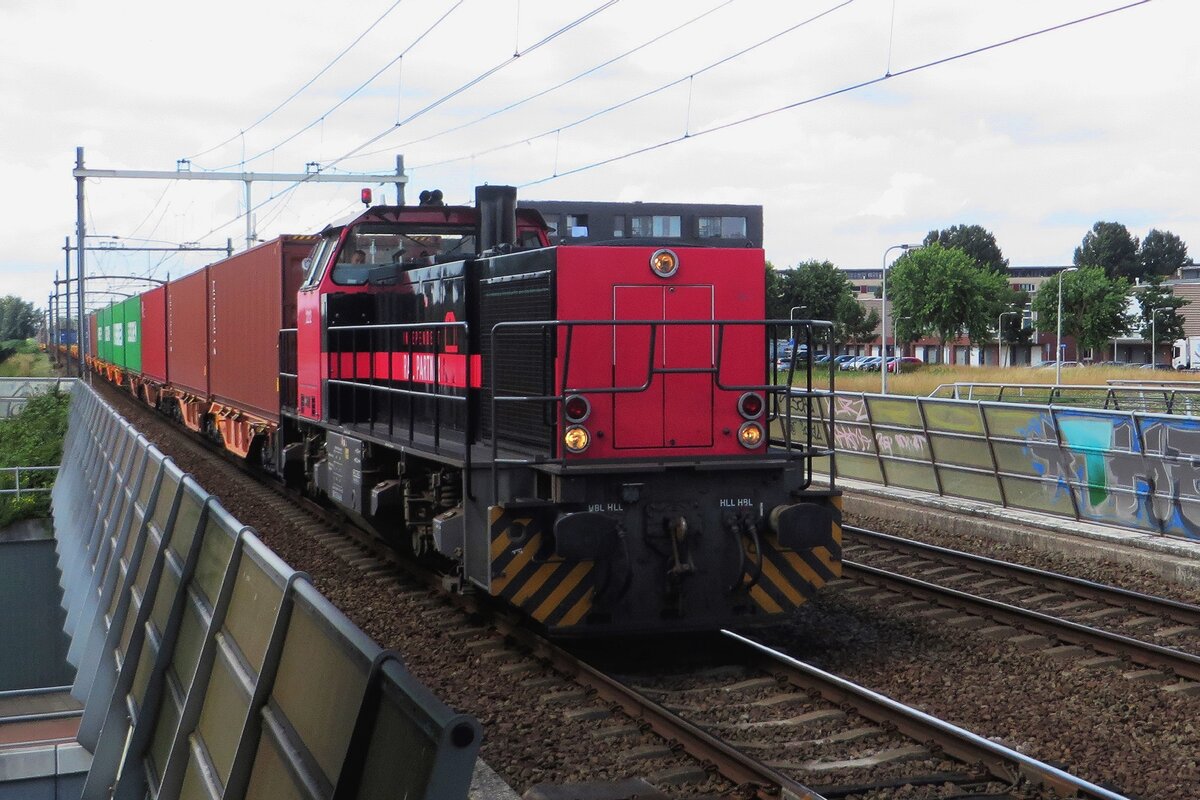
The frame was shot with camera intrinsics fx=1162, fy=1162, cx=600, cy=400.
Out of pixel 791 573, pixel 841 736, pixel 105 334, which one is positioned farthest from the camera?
pixel 105 334

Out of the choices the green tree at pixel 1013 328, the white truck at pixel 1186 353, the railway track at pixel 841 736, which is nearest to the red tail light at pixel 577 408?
the railway track at pixel 841 736

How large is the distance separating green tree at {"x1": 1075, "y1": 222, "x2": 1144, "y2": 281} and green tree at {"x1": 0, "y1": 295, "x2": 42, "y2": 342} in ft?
368

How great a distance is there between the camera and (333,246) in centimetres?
1102

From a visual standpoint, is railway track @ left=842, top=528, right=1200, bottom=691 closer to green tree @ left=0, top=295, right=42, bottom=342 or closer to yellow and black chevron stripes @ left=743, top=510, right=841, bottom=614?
yellow and black chevron stripes @ left=743, top=510, right=841, bottom=614

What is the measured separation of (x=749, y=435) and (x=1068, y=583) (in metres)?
3.42

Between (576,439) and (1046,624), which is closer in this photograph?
(576,439)

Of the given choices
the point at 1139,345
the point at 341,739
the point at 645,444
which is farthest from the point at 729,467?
the point at 1139,345

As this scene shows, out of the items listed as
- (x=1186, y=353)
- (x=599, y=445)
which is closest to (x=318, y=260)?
(x=599, y=445)

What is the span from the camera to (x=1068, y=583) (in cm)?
942

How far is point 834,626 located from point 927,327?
5915cm

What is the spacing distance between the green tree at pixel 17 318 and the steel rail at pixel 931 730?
450ft

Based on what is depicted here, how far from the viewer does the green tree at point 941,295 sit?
61.8m

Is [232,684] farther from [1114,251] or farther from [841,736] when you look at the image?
[1114,251]

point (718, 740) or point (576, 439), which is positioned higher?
point (576, 439)
